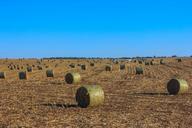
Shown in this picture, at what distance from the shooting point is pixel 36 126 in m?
16.4

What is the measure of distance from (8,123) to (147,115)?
18.3 feet

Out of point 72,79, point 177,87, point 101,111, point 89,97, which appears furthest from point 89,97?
point 72,79

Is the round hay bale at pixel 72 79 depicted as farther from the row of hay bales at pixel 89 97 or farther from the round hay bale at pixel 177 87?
the row of hay bales at pixel 89 97

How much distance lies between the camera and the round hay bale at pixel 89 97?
69.8 feet

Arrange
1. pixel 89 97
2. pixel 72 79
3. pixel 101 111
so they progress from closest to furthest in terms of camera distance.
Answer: pixel 101 111
pixel 89 97
pixel 72 79

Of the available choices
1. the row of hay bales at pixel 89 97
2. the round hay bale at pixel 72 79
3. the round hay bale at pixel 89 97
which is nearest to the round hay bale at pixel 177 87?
the row of hay bales at pixel 89 97

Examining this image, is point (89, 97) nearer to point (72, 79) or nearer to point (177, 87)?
point (177, 87)

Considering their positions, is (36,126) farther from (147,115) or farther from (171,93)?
(171,93)

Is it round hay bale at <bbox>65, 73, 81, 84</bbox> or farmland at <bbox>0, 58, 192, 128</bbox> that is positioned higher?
round hay bale at <bbox>65, 73, 81, 84</bbox>

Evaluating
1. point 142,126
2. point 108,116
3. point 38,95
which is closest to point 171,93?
point 38,95

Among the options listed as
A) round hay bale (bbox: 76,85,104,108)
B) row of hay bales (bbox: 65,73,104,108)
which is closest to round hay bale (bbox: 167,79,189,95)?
row of hay bales (bbox: 65,73,104,108)

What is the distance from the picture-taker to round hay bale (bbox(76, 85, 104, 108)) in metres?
21.3

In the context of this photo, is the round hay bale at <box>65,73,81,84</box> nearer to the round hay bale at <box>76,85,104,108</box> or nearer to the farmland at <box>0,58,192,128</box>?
the farmland at <box>0,58,192,128</box>

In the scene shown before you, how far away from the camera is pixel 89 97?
69.5 feet
